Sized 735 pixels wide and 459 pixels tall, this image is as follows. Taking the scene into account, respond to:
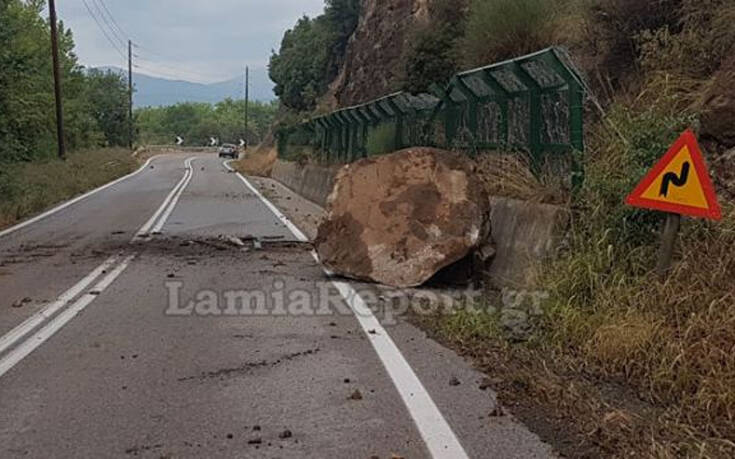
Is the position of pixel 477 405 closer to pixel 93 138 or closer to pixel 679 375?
pixel 679 375

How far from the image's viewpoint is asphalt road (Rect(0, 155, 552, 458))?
4.59 m

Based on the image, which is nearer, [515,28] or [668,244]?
[668,244]

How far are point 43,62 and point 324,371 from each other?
46.0 metres

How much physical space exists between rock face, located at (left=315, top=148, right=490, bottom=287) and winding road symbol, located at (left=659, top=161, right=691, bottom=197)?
321cm

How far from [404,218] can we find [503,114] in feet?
7.33

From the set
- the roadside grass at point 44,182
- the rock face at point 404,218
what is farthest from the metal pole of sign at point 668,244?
the roadside grass at point 44,182

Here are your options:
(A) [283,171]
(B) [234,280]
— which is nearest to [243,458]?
(B) [234,280]

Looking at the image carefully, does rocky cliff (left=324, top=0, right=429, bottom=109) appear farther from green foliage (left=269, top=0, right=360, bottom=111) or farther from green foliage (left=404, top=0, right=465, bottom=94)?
green foliage (left=404, top=0, right=465, bottom=94)

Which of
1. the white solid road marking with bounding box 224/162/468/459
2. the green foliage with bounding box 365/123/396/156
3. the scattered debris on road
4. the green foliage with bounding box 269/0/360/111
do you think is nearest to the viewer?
the white solid road marking with bounding box 224/162/468/459

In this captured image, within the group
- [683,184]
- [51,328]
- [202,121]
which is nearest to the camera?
[683,184]

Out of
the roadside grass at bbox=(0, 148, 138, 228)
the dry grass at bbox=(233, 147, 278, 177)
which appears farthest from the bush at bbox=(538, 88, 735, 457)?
the dry grass at bbox=(233, 147, 278, 177)

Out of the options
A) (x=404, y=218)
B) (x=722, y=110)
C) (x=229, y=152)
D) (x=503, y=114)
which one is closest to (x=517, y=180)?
(x=503, y=114)

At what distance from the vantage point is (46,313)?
26.4 feet

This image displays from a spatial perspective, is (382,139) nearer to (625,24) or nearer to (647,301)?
(625,24)
